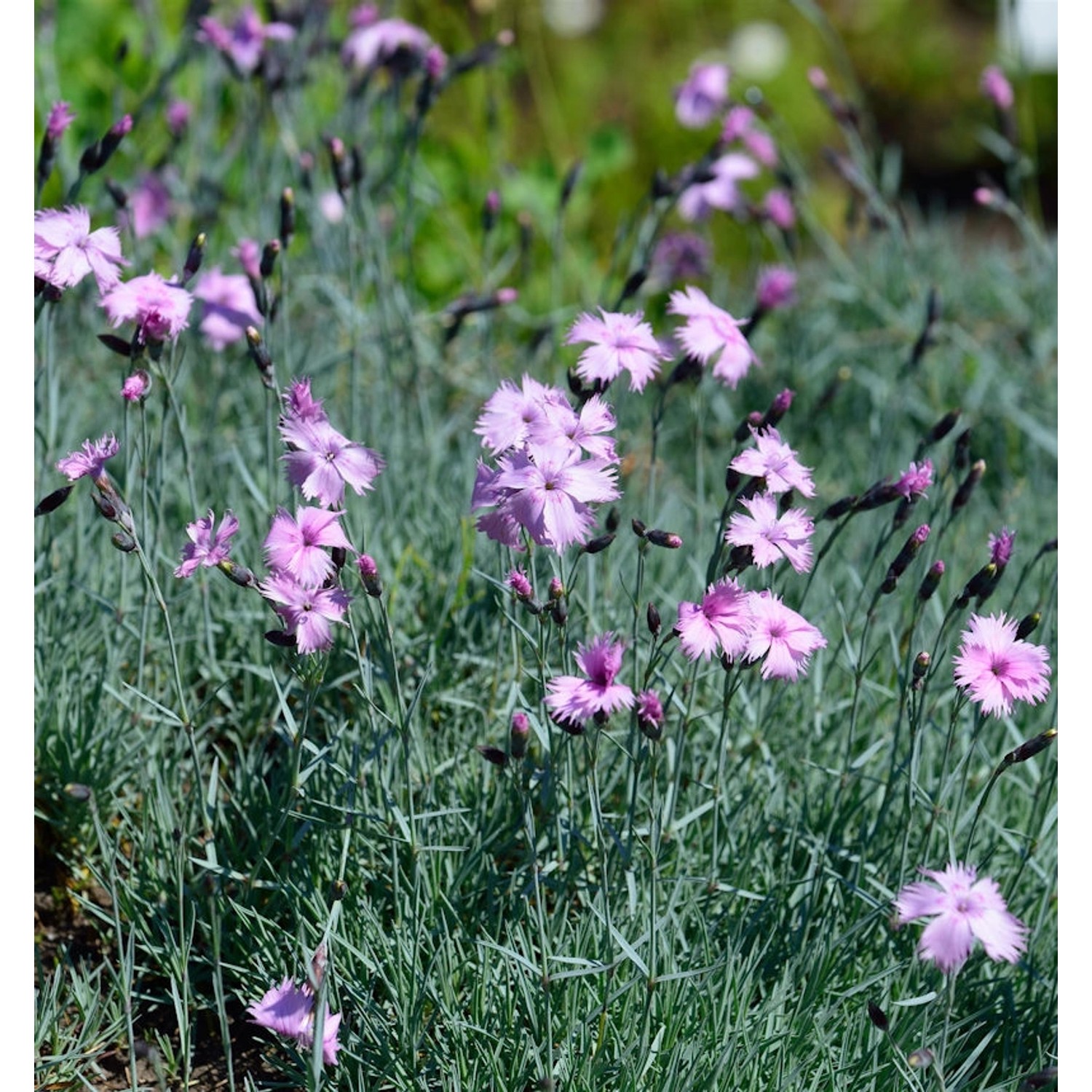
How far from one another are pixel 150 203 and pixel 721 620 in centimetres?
196

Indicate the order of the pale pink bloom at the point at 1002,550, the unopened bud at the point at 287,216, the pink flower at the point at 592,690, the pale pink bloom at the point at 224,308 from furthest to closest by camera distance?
the pale pink bloom at the point at 224,308, the unopened bud at the point at 287,216, the pale pink bloom at the point at 1002,550, the pink flower at the point at 592,690

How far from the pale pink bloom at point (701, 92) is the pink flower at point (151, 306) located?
1.67 m

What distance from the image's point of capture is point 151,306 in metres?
1.41

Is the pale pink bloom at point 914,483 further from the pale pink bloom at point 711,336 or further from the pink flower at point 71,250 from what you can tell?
the pink flower at point 71,250

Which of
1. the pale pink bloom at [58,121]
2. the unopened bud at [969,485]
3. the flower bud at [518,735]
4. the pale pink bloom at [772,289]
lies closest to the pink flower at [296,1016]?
the flower bud at [518,735]

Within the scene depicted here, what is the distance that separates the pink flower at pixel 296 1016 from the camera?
1.32 m

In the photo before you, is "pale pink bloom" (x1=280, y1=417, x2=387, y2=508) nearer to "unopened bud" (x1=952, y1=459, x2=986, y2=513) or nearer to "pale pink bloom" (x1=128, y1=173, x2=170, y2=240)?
"unopened bud" (x1=952, y1=459, x2=986, y2=513)

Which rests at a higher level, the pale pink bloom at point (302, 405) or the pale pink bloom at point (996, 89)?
the pale pink bloom at point (302, 405)

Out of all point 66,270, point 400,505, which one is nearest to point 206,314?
point 400,505

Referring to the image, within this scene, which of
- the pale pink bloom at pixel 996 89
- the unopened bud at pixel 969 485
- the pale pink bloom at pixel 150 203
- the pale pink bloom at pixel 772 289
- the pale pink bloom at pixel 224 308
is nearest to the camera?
the unopened bud at pixel 969 485

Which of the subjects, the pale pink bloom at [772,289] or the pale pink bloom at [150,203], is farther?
the pale pink bloom at [150,203]

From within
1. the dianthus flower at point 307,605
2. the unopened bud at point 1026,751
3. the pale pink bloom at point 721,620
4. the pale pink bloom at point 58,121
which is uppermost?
the pale pink bloom at point 58,121

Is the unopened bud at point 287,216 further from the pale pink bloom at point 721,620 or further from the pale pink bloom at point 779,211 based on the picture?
the pale pink bloom at point 779,211
